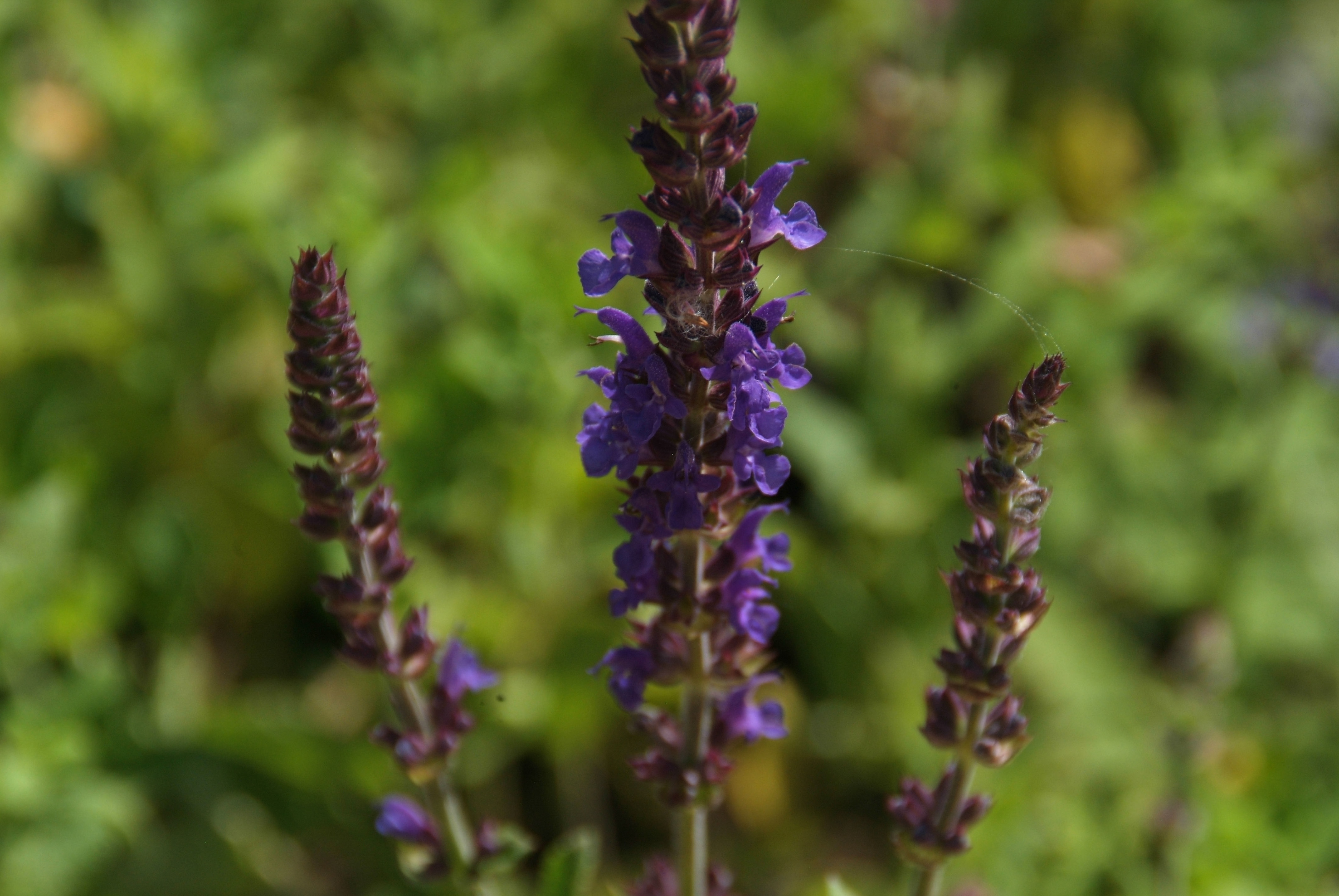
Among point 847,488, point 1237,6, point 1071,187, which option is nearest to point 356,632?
point 847,488

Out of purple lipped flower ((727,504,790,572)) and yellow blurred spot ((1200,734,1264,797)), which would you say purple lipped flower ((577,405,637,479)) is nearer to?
Result: purple lipped flower ((727,504,790,572))

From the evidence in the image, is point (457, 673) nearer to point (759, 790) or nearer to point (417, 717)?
point (417, 717)

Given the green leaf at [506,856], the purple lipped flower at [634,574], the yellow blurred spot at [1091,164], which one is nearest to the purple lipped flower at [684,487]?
the purple lipped flower at [634,574]

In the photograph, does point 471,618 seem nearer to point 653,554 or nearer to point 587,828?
point 587,828

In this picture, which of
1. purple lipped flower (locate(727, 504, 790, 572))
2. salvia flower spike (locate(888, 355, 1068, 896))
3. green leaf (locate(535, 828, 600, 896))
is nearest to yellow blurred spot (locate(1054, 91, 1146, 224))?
salvia flower spike (locate(888, 355, 1068, 896))

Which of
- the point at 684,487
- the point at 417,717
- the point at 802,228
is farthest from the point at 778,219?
the point at 417,717
